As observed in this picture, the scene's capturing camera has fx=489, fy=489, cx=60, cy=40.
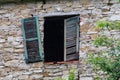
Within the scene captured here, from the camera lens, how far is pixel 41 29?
10.9m

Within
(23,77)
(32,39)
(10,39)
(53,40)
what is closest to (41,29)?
(32,39)

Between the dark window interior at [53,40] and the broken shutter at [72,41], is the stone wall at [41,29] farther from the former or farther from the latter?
the dark window interior at [53,40]

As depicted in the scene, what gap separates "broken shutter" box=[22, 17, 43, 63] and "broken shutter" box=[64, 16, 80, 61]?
0.59 m

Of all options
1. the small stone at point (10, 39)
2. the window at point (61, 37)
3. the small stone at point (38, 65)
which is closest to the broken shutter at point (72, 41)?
the window at point (61, 37)

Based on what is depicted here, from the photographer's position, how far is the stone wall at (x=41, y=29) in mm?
10711

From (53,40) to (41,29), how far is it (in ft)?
1.60

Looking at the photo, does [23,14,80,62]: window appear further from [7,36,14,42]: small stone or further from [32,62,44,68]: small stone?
[7,36,14,42]: small stone

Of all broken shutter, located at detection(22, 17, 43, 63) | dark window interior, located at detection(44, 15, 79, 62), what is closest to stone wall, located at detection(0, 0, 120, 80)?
broken shutter, located at detection(22, 17, 43, 63)

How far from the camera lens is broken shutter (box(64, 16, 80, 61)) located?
10.9m

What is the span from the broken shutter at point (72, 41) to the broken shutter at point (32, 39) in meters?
0.59

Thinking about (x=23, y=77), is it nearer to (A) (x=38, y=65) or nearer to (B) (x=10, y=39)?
(A) (x=38, y=65)

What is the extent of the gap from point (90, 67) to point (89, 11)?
1.25 m

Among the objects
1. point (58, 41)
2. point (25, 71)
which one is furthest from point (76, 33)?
point (25, 71)

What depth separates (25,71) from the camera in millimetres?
10789
